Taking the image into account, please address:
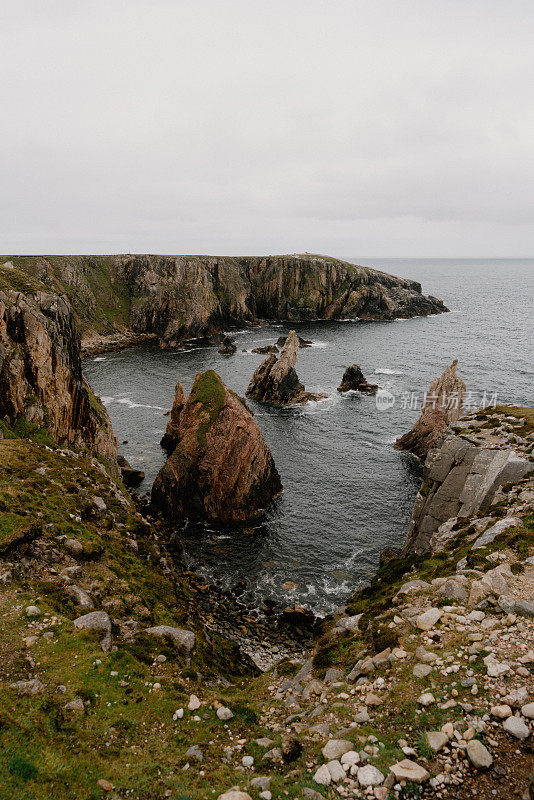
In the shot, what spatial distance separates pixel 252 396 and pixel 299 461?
28.8 meters

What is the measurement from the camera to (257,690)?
15094mm

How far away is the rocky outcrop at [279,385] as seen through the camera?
262 feet

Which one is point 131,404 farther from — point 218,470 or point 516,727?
point 516,727

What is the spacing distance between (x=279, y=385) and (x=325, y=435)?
18.5 meters

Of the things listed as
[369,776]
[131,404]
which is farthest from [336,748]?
[131,404]

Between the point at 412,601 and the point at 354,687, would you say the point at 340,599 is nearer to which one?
the point at 412,601

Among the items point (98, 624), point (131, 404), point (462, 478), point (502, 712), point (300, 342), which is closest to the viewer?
point (502, 712)

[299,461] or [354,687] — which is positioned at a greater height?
[354,687]

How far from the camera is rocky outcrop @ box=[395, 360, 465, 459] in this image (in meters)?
58.4

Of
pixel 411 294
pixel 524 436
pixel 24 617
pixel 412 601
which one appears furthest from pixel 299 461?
pixel 411 294

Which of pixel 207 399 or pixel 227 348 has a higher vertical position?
pixel 227 348

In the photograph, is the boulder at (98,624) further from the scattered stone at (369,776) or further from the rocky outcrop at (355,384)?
the rocky outcrop at (355,384)

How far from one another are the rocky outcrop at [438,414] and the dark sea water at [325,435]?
2.88 m

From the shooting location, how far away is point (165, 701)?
36.9 ft
